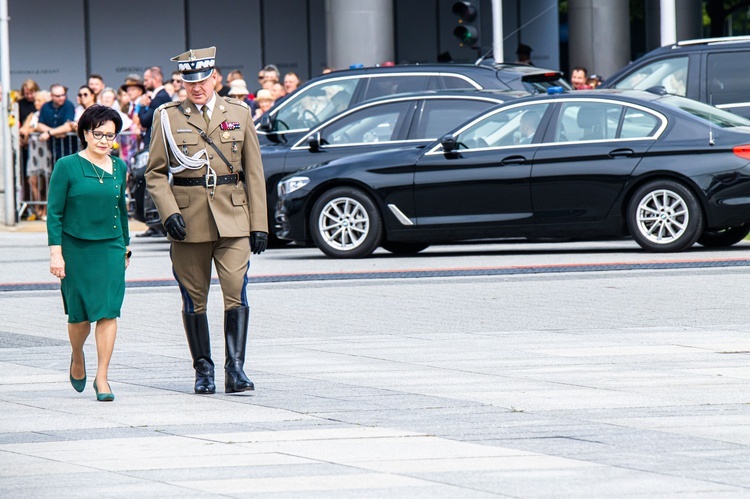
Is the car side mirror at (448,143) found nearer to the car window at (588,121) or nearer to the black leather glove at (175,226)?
the car window at (588,121)

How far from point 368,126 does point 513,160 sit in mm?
2260

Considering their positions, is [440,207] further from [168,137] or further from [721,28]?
[721,28]

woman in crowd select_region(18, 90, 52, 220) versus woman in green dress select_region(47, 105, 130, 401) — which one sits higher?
woman in crowd select_region(18, 90, 52, 220)

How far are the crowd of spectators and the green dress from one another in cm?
1189

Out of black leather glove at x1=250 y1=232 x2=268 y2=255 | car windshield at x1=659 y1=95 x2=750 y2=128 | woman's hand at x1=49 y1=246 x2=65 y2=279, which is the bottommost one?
woman's hand at x1=49 y1=246 x2=65 y2=279

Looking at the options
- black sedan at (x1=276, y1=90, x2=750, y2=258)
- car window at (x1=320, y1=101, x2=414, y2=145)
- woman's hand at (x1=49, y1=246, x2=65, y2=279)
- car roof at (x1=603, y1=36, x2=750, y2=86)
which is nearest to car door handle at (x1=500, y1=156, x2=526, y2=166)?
black sedan at (x1=276, y1=90, x2=750, y2=258)

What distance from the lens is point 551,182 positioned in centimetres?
1605

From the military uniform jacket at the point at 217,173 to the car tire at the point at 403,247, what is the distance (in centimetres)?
872

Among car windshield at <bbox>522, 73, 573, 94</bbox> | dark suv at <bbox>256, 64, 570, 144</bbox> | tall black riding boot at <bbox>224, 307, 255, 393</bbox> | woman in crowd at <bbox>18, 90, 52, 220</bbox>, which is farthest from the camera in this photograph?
woman in crowd at <bbox>18, 90, 52, 220</bbox>

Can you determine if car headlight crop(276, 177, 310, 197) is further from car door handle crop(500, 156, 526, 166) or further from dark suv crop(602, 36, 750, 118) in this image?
dark suv crop(602, 36, 750, 118)

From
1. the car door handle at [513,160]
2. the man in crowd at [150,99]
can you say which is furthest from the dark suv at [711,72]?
the man in crowd at [150,99]

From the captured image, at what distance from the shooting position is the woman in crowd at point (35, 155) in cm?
2361

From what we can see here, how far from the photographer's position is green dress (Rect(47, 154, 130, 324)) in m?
8.53

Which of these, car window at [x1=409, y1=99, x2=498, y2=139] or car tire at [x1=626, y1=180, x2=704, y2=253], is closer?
car tire at [x1=626, y1=180, x2=704, y2=253]
